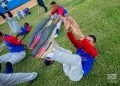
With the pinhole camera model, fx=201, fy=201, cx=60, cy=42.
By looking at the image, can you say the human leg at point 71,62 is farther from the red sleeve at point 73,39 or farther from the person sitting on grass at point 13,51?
the person sitting on grass at point 13,51

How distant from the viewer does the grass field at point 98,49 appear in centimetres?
582

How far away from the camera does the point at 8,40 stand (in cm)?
792

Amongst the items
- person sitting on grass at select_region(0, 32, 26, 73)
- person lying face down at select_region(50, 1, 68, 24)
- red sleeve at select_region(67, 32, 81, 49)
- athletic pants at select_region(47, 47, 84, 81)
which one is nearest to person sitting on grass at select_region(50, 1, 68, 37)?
person lying face down at select_region(50, 1, 68, 24)

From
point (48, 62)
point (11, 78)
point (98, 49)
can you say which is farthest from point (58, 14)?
point (11, 78)

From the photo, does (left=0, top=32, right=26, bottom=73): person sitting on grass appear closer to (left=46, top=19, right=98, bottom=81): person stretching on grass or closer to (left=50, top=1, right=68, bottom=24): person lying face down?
(left=50, top=1, right=68, bottom=24): person lying face down

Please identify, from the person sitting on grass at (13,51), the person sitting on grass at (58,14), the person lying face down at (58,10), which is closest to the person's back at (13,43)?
the person sitting on grass at (13,51)

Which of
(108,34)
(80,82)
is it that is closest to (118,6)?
(108,34)

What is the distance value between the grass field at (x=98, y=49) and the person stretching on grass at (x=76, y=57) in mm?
377

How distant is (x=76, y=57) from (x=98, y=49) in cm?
195

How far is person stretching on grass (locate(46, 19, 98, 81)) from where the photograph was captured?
4980mm

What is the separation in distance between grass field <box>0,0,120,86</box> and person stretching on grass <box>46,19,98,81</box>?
14.8 inches

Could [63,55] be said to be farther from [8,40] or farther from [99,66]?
[8,40]

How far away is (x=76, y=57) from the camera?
17.2 feet

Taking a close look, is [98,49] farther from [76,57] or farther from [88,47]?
[76,57]
